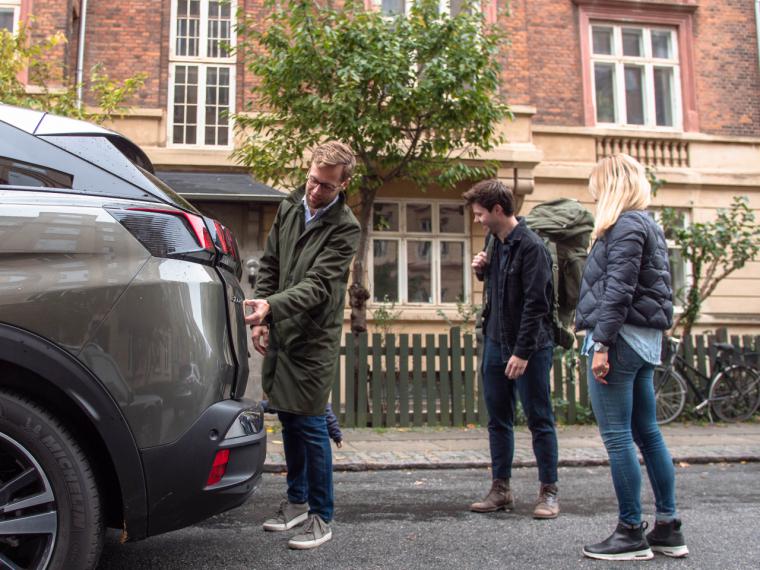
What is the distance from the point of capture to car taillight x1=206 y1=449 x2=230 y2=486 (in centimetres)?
258

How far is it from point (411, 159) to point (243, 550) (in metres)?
6.49

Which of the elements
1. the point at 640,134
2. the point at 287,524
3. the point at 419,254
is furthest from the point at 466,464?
the point at 640,134

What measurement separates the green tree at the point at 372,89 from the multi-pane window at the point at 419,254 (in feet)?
10.3

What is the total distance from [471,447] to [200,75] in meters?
8.41

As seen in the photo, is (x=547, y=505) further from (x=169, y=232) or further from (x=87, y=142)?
(x=87, y=142)

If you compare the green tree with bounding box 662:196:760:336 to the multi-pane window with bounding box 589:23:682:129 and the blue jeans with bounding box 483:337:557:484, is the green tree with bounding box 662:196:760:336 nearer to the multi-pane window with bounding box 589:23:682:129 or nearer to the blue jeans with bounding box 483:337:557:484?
the multi-pane window with bounding box 589:23:682:129

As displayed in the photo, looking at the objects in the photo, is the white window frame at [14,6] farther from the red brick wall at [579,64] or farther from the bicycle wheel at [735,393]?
the bicycle wheel at [735,393]

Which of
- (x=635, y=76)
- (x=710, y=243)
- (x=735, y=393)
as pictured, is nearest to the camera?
(x=735, y=393)

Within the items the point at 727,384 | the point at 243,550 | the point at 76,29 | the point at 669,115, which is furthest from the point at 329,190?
the point at 669,115

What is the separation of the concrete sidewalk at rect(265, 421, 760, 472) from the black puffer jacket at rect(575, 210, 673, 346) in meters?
3.02

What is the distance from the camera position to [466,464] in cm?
609

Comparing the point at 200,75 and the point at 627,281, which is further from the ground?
the point at 200,75

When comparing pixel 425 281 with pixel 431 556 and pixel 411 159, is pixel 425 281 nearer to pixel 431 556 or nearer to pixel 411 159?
pixel 411 159

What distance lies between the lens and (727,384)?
9492 millimetres
